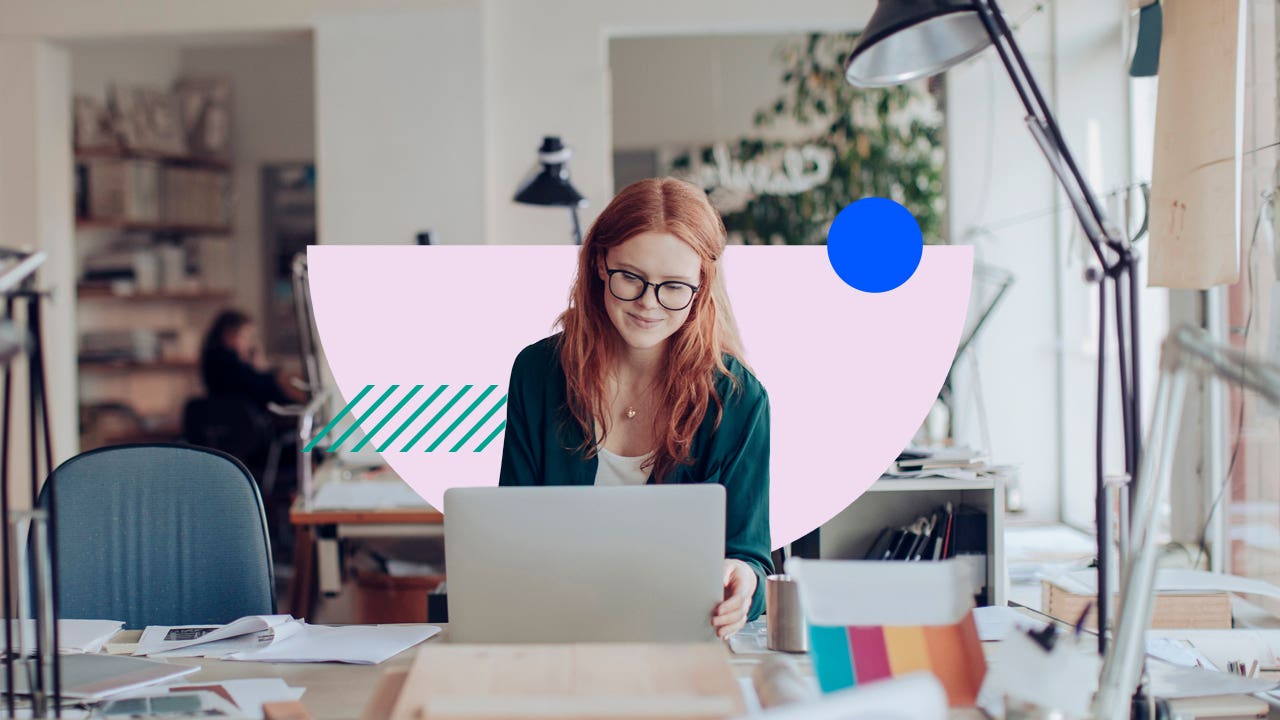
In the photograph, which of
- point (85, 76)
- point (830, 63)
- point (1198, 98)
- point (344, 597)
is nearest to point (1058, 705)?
point (1198, 98)

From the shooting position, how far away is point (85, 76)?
6.12 metres

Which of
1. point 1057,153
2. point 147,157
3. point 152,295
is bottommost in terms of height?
point 152,295

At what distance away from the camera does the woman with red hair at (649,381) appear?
1798mm

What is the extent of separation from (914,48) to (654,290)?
0.56 metres

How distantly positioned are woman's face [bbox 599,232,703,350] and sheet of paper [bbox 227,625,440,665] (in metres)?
0.58

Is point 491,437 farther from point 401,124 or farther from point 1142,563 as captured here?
point 401,124

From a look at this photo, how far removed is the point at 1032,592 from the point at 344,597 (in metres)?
2.26

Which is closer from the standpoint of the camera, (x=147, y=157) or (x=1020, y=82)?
(x=1020, y=82)

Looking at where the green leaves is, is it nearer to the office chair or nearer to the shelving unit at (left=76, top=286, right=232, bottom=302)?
the office chair

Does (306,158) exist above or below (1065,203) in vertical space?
above

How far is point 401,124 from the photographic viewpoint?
175 inches

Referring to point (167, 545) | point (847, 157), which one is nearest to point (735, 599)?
point (167, 545)

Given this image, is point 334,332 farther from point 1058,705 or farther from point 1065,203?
point 1065,203

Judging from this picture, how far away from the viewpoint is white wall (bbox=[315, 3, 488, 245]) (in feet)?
14.6
